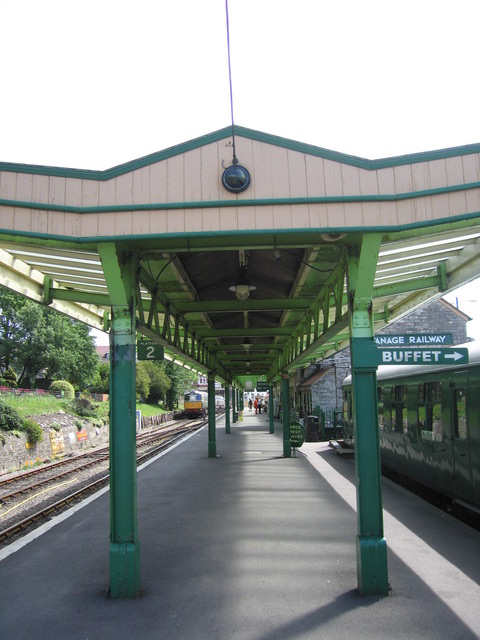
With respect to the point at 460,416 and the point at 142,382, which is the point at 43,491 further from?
the point at 142,382

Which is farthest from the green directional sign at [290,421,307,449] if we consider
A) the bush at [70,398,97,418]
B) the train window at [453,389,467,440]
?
the bush at [70,398,97,418]

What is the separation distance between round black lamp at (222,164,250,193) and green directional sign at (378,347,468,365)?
2.19 m

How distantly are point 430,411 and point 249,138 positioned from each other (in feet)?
18.7

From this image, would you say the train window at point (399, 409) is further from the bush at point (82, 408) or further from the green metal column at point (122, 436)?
the bush at point (82, 408)

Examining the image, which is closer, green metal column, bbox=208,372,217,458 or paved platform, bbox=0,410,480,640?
paved platform, bbox=0,410,480,640

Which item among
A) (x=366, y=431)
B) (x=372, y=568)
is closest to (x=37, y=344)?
(x=366, y=431)

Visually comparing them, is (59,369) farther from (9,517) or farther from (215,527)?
(215,527)

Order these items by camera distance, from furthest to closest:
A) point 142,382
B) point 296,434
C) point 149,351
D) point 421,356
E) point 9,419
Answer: point 142,382 → point 9,419 → point 296,434 → point 149,351 → point 421,356

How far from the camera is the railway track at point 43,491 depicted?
32.0ft

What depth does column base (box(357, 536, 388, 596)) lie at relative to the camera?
520cm

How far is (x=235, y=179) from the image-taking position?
540 centimetres

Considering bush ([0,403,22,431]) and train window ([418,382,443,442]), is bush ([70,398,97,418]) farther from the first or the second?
train window ([418,382,443,442])

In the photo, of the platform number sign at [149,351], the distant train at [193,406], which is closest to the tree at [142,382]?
the distant train at [193,406]

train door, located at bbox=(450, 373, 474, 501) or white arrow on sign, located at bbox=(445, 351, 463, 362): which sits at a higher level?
white arrow on sign, located at bbox=(445, 351, 463, 362)
